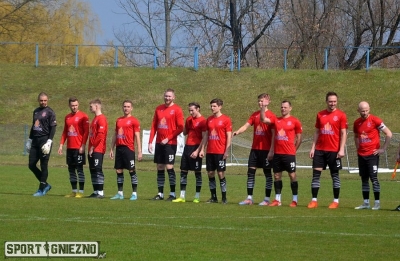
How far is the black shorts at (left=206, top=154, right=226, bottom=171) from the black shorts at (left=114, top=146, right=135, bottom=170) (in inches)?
65.2

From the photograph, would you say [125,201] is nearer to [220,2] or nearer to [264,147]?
[264,147]

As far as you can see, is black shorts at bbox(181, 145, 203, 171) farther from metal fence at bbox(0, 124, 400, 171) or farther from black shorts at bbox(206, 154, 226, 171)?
metal fence at bbox(0, 124, 400, 171)

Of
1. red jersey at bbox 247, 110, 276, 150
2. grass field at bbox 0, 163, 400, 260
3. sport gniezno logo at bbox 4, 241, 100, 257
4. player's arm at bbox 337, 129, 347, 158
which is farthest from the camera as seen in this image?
red jersey at bbox 247, 110, 276, 150

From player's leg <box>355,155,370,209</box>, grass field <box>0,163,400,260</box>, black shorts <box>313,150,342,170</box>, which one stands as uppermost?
black shorts <box>313,150,342,170</box>

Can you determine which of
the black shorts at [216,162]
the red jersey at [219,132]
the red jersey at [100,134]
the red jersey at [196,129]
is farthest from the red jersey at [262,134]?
the red jersey at [100,134]

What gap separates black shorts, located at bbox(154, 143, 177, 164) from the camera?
17.9 m

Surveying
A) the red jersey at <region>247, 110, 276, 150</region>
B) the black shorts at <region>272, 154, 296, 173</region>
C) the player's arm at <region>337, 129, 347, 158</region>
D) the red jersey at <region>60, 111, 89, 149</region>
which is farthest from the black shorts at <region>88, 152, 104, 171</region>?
the player's arm at <region>337, 129, 347, 158</region>

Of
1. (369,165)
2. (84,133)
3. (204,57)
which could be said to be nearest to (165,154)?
(84,133)

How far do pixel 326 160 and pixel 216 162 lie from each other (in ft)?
7.50

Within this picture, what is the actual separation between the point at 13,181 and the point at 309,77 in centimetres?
3068

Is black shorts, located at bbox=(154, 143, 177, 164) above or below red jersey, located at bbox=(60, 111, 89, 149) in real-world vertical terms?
below

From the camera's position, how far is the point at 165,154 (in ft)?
58.6

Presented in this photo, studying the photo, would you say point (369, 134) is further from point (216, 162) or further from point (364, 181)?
point (216, 162)

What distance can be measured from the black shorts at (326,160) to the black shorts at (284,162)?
46 cm
